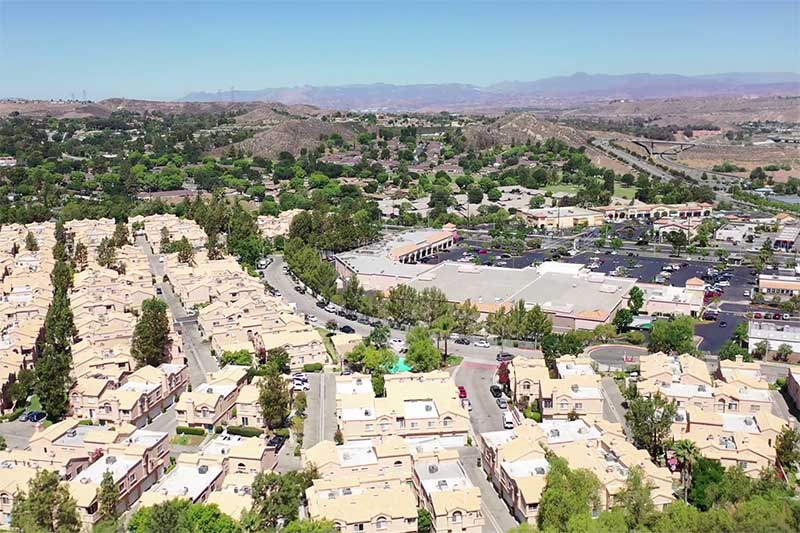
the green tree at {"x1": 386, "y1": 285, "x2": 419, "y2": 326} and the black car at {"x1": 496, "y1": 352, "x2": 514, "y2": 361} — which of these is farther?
the green tree at {"x1": 386, "y1": 285, "x2": 419, "y2": 326}

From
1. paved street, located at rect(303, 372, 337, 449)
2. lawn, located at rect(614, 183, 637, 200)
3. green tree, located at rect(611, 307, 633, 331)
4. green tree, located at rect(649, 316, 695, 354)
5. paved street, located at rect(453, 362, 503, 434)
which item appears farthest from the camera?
lawn, located at rect(614, 183, 637, 200)

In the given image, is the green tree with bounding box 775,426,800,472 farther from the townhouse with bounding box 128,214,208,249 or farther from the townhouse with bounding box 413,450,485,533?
the townhouse with bounding box 128,214,208,249

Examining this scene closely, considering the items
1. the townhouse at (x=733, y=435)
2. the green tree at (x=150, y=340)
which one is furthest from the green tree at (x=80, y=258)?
the townhouse at (x=733, y=435)

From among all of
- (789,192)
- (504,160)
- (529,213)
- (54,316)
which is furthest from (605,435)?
(504,160)

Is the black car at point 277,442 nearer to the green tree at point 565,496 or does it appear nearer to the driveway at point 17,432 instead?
the driveway at point 17,432

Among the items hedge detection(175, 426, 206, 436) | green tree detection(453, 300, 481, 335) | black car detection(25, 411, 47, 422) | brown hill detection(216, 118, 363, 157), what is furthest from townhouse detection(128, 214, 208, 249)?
brown hill detection(216, 118, 363, 157)

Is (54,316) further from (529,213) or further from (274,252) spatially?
(529,213)
